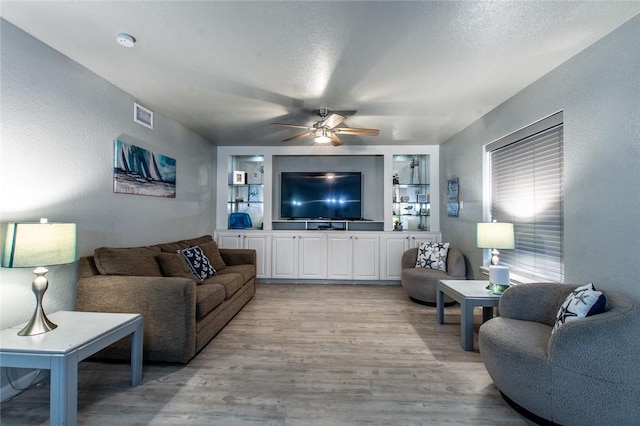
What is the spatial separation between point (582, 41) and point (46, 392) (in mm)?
4268

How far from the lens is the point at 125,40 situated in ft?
6.33

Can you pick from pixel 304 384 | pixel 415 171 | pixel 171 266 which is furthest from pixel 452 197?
pixel 171 266

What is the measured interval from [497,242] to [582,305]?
1.04 metres

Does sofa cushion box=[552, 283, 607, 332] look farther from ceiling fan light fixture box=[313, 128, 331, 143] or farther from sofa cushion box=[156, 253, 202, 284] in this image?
sofa cushion box=[156, 253, 202, 284]

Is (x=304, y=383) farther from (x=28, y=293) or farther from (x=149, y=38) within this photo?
(x=149, y=38)

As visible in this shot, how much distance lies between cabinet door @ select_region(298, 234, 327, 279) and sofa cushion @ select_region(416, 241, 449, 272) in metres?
1.57

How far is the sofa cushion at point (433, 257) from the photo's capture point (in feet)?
13.5

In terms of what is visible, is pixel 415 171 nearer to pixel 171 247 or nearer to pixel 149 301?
pixel 171 247

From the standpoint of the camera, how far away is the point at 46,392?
6.28ft

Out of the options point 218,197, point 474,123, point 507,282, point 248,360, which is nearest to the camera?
point 248,360

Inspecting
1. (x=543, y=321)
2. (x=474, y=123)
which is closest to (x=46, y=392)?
(x=543, y=321)

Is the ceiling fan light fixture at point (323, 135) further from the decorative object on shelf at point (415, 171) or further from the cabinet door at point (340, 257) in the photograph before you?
the decorative object on shelf at point (415, 171)

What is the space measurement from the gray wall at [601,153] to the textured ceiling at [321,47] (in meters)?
0.15

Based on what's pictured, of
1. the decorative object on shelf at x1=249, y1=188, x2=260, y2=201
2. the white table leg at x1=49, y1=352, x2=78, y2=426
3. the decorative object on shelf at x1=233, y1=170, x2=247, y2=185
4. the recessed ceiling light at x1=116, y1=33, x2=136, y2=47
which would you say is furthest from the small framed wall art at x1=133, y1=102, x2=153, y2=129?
the white table leg at x1=49, y1=352, x2=78, y2=426
